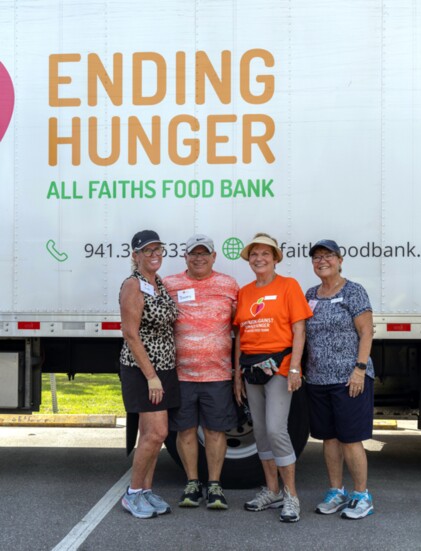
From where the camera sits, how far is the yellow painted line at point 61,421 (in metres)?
7.78

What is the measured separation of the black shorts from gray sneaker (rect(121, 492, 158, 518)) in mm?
555

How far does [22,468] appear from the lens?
19.2 ft

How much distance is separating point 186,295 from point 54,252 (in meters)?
1.05

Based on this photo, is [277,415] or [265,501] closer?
[277,415]

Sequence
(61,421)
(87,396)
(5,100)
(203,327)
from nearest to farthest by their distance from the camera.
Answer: (203,327)
(5,100)
(61,421)
(87,396)

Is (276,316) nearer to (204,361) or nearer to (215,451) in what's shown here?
(204,361)

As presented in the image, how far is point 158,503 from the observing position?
4.55m

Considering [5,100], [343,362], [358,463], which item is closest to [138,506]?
[358,463]

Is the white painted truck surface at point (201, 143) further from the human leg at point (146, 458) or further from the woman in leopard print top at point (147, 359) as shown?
the human leg at point (146, 458)

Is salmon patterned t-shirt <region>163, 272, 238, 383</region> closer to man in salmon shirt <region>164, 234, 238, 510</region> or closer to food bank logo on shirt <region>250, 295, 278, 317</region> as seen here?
man in salmon shirt <region>164, 234, 238, 510</region>

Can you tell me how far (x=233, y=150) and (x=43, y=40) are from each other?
5.22ft

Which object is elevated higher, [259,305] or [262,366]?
[259,305]

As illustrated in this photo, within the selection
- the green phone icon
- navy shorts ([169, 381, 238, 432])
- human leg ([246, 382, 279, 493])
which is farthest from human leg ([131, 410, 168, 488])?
the green phone icon

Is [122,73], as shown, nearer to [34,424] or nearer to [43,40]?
[43,40]
